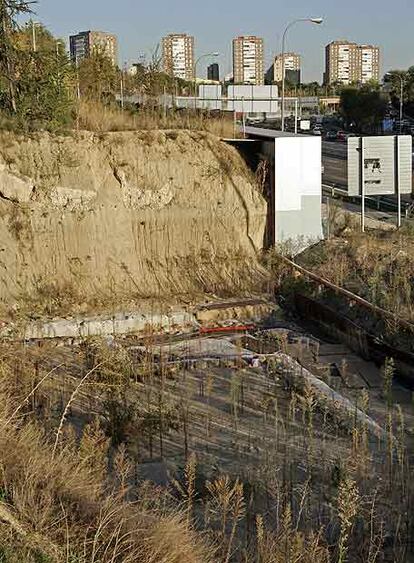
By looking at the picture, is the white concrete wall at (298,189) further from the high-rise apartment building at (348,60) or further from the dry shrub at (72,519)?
the high-rise apartment building at (348,60)

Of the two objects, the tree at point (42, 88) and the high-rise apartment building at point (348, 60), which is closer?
the tree at point (42, 88)

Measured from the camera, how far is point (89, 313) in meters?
17.8

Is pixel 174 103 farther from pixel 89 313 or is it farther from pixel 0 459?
pixel 0 459

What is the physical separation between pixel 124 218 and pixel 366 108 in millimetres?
59090

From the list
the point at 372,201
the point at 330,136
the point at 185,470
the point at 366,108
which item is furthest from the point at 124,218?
the point at 366,108

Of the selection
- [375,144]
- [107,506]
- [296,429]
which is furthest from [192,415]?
[375,144]

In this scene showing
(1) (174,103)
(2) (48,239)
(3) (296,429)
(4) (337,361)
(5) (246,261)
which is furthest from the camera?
(1) (174,103)

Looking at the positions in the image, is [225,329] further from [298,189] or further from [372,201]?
[372,201]

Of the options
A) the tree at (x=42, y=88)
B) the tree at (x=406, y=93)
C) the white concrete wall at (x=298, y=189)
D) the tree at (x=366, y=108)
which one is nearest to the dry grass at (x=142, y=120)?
the tree at (x=42, y=88)

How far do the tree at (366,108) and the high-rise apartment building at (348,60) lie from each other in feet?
364

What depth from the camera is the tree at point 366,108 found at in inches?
2908

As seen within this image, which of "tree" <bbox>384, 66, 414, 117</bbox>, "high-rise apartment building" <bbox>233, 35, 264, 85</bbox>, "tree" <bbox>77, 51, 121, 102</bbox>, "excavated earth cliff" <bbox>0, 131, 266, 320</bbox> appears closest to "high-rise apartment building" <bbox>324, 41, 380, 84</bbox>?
"high-rise apartment building" <bbox>233, 35, 264, 85</bbox>

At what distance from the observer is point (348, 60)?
188375 mm

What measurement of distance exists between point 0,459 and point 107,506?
1235 mm
